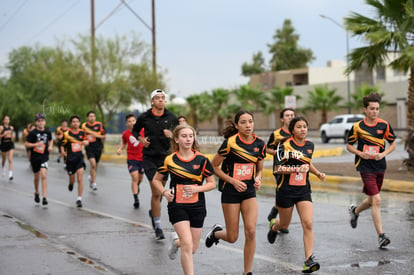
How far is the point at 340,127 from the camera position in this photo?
40406mm

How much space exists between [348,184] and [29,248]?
975 cm

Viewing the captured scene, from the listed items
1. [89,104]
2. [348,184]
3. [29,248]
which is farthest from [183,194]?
[89,104]

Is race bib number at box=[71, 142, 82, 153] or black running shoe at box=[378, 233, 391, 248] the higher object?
race bib number at box=[71, 142, 82, 153]

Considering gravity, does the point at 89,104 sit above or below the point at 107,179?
above

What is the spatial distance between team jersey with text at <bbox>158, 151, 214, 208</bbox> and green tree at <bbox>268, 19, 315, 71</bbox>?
82.9m

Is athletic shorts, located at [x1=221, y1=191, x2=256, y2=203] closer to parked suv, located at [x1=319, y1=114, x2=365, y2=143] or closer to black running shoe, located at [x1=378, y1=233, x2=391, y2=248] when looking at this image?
black running shoe, located at [x1=378, y1=233, x2=391, y2=248]

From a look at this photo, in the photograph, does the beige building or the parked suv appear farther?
the beige building

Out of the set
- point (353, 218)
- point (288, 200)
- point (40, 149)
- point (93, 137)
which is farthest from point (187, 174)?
point (93, 137)

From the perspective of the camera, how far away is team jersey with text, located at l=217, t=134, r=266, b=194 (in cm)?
684

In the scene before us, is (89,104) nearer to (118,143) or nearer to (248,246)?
(118,143)

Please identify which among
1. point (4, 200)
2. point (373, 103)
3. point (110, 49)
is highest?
point (110, 49)

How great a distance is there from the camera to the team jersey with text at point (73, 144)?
13.7 meters

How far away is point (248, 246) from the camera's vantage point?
665cm

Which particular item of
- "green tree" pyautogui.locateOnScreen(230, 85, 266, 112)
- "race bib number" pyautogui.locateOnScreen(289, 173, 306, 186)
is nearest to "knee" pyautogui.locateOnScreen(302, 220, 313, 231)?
"race bib number" pyautogui.locateOnScreen(289, 173, 306, 186)
